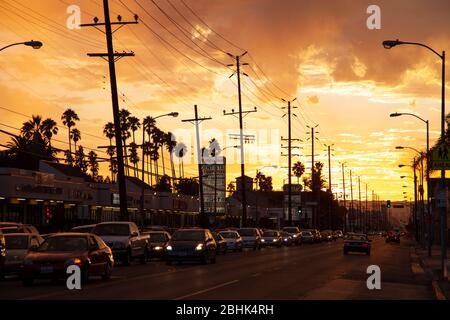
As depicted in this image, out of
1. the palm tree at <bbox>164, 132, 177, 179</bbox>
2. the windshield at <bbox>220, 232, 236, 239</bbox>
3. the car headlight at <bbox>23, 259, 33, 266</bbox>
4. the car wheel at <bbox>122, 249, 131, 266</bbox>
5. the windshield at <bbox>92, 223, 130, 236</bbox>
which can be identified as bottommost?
the car wheel at <bbox>122, 249, 131, 266</bbox>

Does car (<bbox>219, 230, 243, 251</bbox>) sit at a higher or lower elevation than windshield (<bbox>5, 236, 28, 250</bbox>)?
lower

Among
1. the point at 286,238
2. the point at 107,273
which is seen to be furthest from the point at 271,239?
the point at 107,273

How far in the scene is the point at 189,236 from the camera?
3959cm

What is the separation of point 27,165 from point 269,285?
288 ft

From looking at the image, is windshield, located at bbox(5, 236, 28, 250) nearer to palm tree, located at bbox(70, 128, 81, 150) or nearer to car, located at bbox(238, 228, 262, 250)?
car, located at bbox(238, 228, 262, 250)

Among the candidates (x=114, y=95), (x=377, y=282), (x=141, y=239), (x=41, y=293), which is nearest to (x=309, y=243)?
(x=114, y=95)

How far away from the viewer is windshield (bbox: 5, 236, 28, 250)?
Result: 29.6 m

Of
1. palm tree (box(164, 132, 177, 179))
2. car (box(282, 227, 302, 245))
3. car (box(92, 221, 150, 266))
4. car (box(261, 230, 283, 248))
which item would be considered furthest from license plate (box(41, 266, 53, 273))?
palm tree (box(164, 132, 177, 179))

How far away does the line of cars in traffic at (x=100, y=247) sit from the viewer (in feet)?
81.7

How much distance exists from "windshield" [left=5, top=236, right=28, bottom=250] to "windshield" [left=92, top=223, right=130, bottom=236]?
8882 millimetres

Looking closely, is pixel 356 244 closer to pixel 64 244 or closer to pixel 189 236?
pixel 189 236

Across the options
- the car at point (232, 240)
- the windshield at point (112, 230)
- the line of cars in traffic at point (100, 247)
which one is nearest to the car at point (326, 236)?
the line of cars in traffic at point (100, 247)

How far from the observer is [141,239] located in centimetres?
4044
